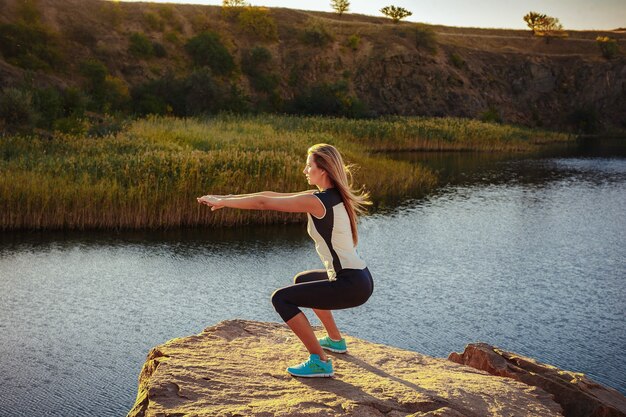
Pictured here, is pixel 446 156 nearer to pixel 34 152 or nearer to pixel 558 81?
pixel 34 152

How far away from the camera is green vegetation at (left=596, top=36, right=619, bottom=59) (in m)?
76.6

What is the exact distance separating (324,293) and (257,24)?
209 ft

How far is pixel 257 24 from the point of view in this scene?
66.8 m

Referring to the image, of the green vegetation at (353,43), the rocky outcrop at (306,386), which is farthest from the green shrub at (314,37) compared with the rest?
the rocky outcrop at (306,386)

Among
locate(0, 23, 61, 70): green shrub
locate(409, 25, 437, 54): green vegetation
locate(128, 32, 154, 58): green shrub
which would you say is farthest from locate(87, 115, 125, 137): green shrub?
locate(409, 25, 437, 54): green vegetation

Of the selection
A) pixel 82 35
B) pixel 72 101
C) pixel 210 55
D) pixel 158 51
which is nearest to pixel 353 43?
pixel 210 55

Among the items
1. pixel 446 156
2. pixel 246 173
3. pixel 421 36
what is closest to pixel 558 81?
pixel 421 36

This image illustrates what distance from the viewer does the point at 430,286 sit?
13094 millimetres

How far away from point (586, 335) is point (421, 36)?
210ft

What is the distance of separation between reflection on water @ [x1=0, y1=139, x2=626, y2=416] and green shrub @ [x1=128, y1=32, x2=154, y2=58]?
38.5m

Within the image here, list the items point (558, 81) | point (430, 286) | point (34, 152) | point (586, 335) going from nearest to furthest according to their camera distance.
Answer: point (586, 335)
point (430, 286)
point (34, 152)
point (558, 81)

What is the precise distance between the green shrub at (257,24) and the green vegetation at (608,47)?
34.4 m

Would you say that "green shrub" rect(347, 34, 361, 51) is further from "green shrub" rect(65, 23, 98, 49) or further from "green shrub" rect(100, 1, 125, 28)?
"green shrub" rect(65, 23, 98, 49)

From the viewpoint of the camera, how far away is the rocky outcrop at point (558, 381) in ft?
20.2
